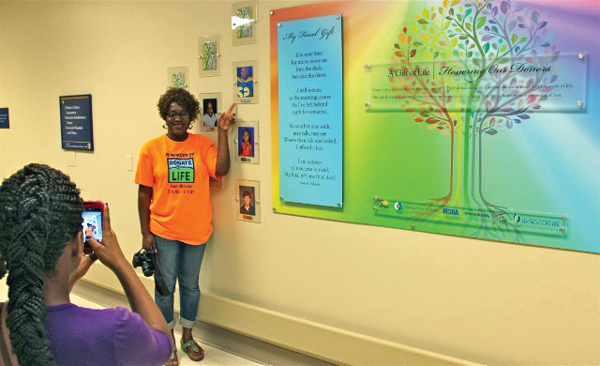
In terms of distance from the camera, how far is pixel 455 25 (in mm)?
2402

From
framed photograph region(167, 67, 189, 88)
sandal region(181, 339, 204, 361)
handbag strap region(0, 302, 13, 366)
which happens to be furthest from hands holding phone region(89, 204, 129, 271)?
framed photograph region(167, 67, 189, 88)

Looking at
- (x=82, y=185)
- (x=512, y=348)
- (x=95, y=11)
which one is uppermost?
(x=95, y=11)

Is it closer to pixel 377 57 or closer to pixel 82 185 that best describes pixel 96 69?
pixel 82 185

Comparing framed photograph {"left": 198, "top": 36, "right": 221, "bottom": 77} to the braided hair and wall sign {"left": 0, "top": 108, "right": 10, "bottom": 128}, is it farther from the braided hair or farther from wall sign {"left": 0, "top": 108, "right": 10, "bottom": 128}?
wall sign {"left": 0, "top": 108, "right": 10, "bottom": 128}

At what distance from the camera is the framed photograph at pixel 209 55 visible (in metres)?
3.36

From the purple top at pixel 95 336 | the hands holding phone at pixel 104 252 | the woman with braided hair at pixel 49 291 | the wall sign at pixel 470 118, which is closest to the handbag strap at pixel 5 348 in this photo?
the woman with braided hair at pixel 49 291

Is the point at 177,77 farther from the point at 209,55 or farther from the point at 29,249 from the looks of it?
the point at 29,249

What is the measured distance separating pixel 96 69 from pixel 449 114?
2.91 metres

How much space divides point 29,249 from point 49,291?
13 cm

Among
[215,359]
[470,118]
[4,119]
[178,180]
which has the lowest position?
[215,359]

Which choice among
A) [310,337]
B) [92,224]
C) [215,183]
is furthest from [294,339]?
[92,224]

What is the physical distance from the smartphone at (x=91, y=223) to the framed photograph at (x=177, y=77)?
6.84 feet

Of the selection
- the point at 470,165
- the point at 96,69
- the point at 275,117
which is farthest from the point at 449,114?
the point at 96,69

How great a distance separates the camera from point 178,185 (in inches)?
130
